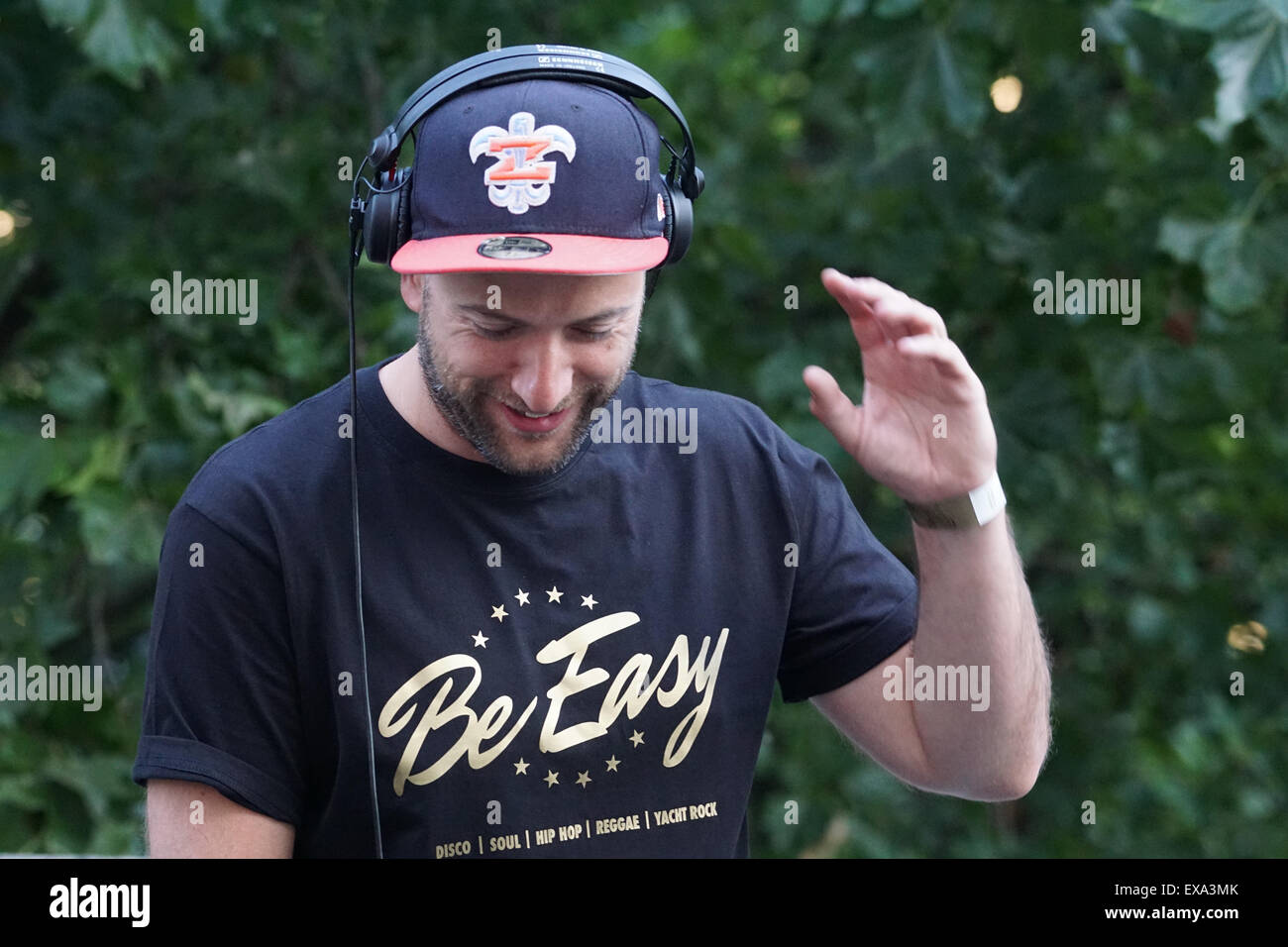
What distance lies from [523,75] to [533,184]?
0.13 m

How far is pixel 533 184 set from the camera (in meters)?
1.39

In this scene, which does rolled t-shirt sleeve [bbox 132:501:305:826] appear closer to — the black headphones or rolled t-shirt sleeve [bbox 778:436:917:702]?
the black headphones

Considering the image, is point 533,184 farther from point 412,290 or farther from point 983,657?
point 983,657

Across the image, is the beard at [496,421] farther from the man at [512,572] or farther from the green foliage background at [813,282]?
the green foliage background at [813,282]

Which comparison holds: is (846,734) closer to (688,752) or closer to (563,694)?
(688,752)

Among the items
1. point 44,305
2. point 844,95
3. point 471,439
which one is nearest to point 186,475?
point 44,305

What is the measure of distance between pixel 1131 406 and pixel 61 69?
2217 millimetres

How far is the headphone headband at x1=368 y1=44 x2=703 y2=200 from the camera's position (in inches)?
56.7

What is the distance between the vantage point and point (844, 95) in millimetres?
3385
